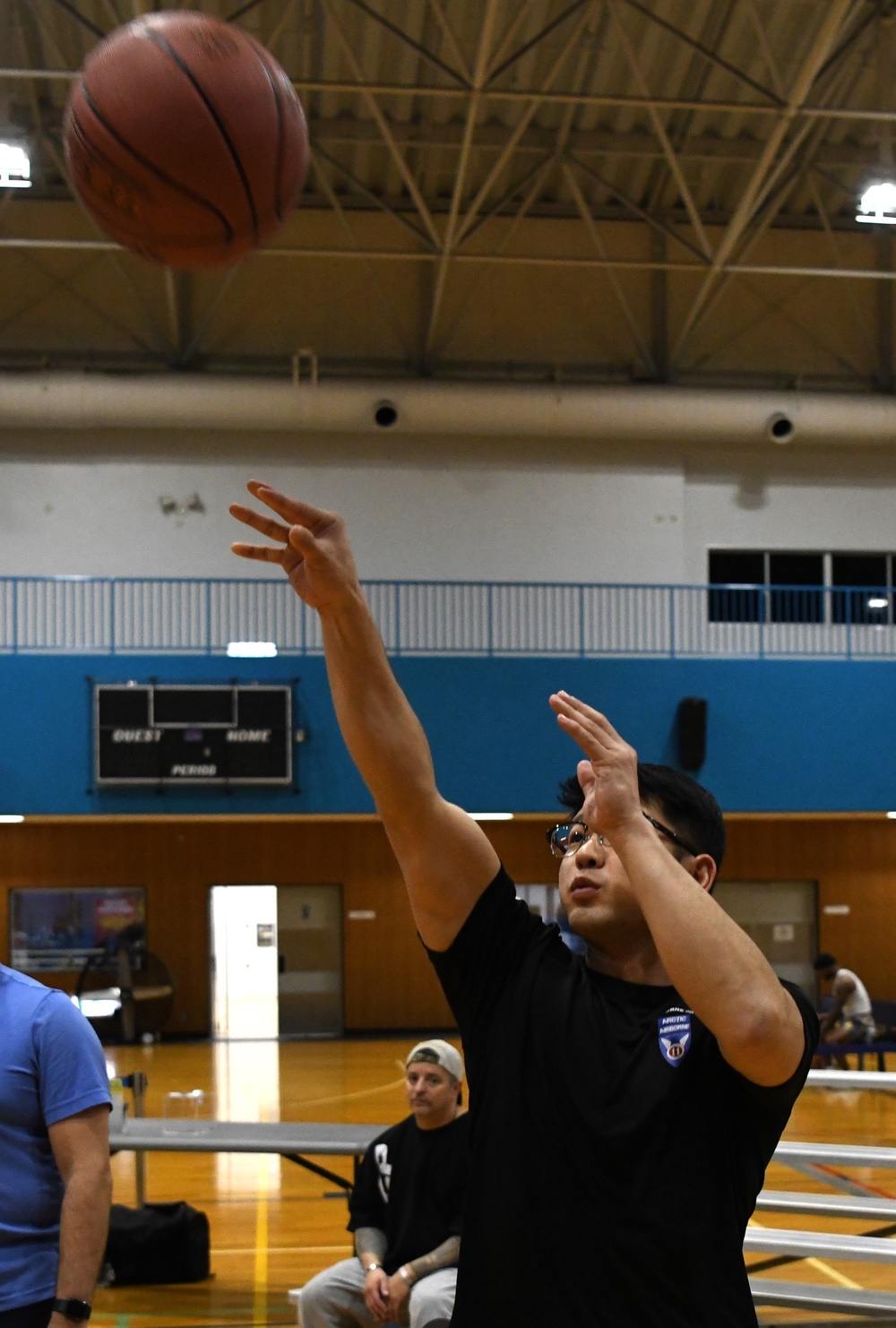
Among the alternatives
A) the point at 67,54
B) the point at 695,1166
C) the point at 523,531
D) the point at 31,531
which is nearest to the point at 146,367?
the point at 31,531

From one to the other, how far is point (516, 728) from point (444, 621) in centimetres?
230

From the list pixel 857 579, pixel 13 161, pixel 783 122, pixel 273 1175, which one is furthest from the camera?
pixel 857 579

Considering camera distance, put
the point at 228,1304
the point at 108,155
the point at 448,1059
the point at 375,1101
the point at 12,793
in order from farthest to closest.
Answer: the point at 12,793, the point at 375,1101, the point at 228,1304, the point at 448,1059, the point at 108,155

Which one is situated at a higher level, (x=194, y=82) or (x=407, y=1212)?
(x=194, y=82)

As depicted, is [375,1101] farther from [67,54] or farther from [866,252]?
[866,252]

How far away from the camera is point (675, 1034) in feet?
6.19

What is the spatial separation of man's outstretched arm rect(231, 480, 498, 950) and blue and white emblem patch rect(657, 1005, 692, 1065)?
13.2 inches

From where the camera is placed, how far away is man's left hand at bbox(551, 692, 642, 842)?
1801 mm

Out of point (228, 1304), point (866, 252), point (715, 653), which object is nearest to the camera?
point (228, 1304)

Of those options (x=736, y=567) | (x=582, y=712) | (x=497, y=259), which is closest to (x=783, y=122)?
(x=497, y=259)

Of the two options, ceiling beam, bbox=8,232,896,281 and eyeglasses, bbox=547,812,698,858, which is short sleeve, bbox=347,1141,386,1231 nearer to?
eyeglasses, bbox=547,812,698,858

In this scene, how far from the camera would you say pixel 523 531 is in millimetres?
18812

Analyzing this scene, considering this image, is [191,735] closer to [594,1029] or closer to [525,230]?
[525,230]

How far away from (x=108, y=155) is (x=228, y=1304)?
19.2 ft
